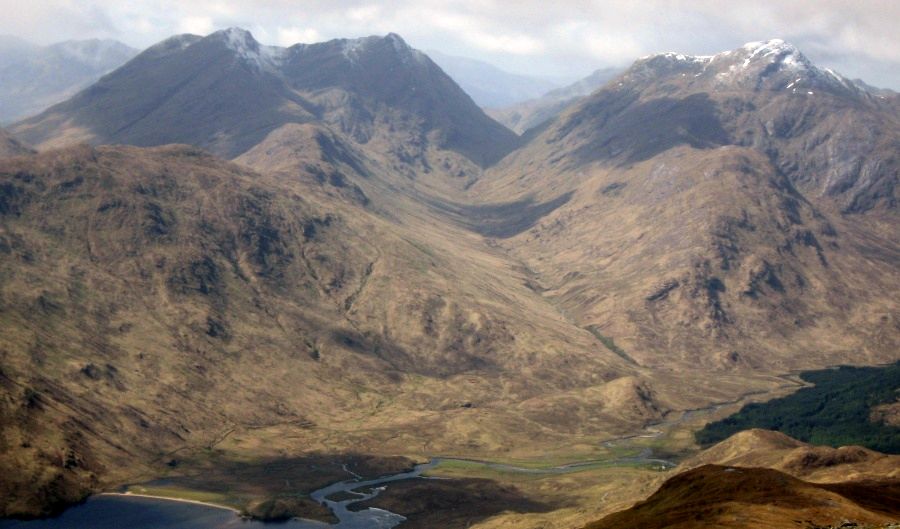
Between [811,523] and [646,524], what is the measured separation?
35753 mm

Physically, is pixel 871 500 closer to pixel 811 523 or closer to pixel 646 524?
pixel 811 523

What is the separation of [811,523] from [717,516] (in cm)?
1781

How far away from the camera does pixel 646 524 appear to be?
196625mm

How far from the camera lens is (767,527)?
169m

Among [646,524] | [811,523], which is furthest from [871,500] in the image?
[646,524]

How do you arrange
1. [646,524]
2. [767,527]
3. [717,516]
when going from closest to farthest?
[767,527], [717,516], [646,524]

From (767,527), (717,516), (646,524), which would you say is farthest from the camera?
(646,524)

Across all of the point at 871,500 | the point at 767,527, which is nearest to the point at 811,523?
the point at 767,527

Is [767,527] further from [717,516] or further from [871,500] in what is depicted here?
[871,500]

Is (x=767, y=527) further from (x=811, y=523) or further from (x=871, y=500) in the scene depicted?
(x=871, y=500)

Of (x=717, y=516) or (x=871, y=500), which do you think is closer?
(x=717, y=516)

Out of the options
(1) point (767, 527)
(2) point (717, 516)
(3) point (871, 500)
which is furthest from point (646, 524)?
(3) point (871, 500)

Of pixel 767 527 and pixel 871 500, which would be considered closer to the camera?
pixel 767 527

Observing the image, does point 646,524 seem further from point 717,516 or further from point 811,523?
point 811,523
